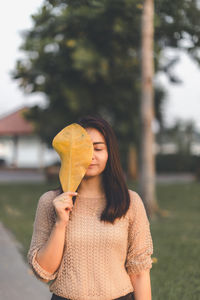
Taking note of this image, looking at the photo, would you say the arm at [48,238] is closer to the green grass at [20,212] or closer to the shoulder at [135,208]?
the shoulder at [135,208]

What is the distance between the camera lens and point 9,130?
36.5m

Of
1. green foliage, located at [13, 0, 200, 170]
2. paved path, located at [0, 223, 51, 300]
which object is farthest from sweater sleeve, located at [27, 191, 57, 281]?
green foliage, located at [13, 0, 200, 170]

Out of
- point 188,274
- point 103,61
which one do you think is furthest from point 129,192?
point 103,61

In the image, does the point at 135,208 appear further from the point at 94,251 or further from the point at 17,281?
the point at 17,281

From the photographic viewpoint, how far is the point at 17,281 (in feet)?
15.3

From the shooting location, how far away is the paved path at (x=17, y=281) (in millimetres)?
4188

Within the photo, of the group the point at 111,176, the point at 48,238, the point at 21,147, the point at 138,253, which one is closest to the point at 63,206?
the point at 48,238

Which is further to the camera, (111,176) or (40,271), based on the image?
(111,176)

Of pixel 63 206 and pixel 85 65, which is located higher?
pixel 85 65

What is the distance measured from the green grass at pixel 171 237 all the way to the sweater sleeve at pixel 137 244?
Result: 7.43 ft

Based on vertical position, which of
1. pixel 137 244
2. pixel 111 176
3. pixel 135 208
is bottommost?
pixel 137 244

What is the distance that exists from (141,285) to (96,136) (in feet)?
2.57

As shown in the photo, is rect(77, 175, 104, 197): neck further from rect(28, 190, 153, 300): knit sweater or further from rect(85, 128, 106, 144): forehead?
rect(85, 128, 106, 144): forehead

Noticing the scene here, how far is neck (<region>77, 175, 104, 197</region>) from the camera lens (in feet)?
6.78
